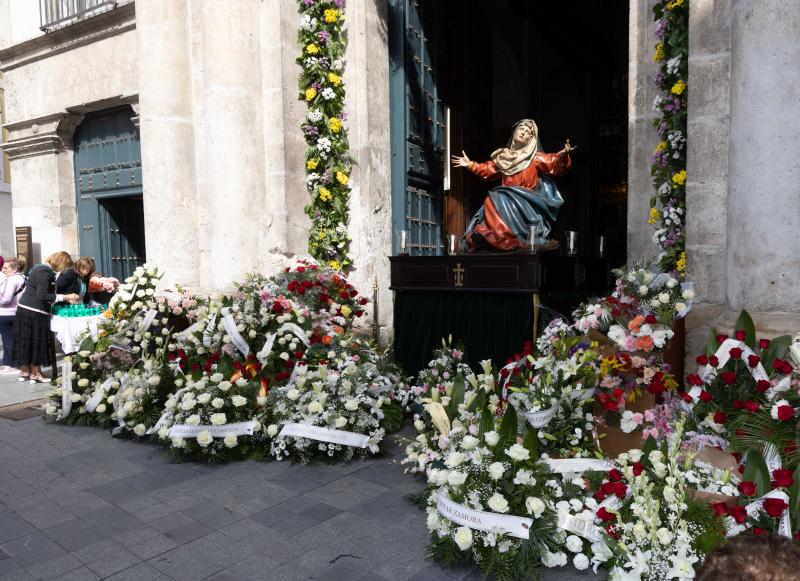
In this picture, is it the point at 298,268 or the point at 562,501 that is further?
the point at 298,268

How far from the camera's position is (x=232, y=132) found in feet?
22.3

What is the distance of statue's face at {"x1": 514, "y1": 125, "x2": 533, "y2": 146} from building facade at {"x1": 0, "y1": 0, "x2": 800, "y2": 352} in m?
1.23

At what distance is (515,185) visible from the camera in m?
6.79

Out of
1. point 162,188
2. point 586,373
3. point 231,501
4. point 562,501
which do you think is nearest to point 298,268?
point 162,188

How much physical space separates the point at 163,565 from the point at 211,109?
5.23 metres

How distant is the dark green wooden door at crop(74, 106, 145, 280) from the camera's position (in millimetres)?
9039

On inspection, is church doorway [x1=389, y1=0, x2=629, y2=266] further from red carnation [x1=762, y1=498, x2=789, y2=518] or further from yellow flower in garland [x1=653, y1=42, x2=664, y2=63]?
red carnation [x1=762, y1=498, x2=789, y2=518]

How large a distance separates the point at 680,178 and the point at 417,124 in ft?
12.9

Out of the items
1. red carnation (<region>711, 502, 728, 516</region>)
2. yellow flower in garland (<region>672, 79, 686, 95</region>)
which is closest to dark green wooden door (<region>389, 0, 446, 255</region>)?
yellow flower in garland (<region>672, 79, 686, 95</region>)

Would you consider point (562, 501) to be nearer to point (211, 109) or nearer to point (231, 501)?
point (231, 501)

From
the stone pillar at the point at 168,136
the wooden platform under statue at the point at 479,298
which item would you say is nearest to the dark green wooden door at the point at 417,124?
the wooden platform under statue at the point at 479,298

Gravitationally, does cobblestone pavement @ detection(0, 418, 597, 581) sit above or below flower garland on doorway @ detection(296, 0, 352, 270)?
below

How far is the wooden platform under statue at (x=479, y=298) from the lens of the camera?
567cm

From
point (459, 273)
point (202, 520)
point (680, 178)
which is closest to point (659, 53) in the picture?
point (680, 178)
